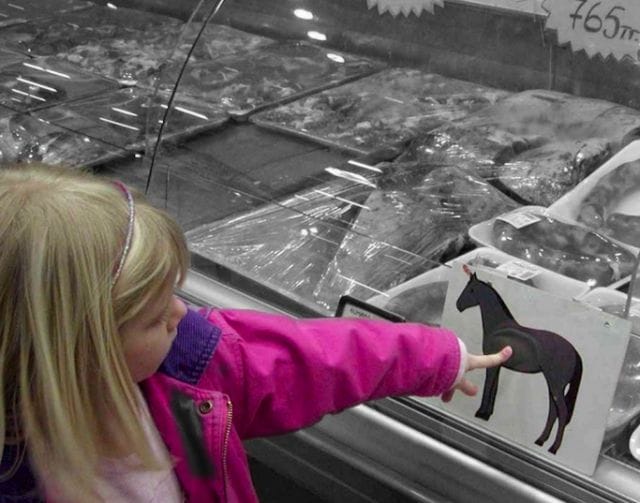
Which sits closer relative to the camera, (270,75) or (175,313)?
(175,313)

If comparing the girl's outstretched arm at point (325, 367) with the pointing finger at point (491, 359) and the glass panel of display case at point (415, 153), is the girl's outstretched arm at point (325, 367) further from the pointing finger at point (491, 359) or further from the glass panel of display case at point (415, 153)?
the glass panel of display case at point (415, 153)

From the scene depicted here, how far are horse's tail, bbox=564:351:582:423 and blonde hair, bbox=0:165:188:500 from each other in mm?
477

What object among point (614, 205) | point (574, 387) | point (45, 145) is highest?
point (614, 205)

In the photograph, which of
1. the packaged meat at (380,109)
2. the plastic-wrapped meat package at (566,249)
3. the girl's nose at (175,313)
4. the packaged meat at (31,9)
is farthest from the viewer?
the packaged meat at (31,9)

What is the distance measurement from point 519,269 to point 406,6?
60 cm

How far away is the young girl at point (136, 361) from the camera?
928 mm

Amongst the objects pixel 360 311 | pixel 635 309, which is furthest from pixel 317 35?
pixel 635 309

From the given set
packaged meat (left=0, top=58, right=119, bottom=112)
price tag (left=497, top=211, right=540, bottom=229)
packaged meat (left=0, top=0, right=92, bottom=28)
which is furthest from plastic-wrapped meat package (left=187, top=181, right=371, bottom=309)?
packaged meat (left=0, top=0, right=92, bottom=28)

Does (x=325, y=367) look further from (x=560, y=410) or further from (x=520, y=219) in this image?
(x=520, y=219)

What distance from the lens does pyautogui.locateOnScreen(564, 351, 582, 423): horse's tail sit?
1098 mm

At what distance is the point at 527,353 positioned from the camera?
114 cm

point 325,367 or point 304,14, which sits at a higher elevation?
point 304,14

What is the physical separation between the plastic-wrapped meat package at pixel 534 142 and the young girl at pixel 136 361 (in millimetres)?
551

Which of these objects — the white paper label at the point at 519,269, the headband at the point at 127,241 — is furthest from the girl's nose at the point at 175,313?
the white paper label at the point at 519,269
